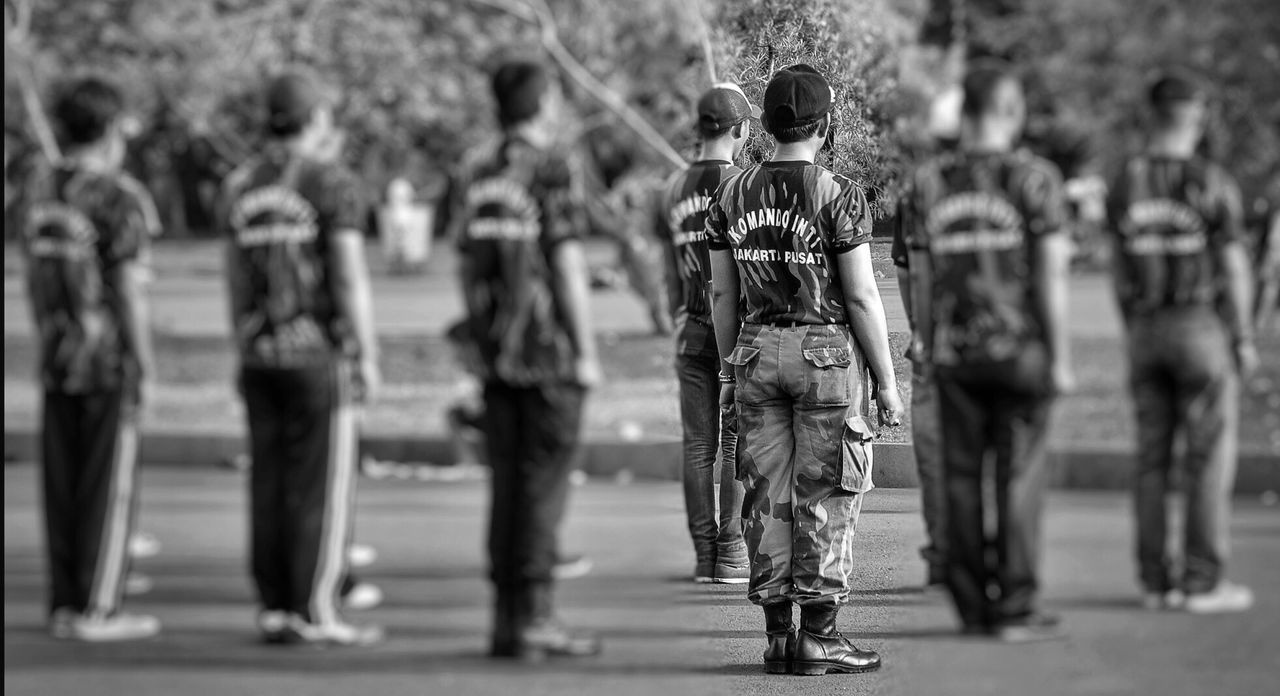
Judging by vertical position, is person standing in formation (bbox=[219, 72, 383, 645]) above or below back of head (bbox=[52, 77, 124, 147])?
below

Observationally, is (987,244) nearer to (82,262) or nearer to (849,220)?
(849,220)

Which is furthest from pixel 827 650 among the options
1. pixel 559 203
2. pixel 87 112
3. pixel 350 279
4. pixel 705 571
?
pixel 87 112

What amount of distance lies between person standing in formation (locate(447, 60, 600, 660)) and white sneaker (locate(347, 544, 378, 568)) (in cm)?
311

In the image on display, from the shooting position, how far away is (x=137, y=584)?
5172 millimetres

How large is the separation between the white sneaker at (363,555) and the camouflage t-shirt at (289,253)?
8.63 feet

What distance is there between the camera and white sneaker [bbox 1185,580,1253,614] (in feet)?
6.17

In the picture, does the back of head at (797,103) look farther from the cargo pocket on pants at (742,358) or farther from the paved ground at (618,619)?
the paved ground at (618,619)

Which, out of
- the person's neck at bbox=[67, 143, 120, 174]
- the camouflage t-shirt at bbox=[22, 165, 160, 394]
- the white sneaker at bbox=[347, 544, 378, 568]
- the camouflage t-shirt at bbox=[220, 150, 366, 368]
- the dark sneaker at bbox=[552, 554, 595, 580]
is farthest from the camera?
the white sneaker at bbox=[347, 544, 378, 568]

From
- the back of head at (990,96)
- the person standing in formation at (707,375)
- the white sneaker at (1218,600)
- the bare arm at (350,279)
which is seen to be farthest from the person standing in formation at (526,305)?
the white sneaker at (1218,600)

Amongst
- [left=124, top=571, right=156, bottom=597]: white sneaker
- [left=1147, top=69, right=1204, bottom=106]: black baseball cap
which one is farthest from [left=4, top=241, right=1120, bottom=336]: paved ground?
[left=124, top=571, right=156, bottom=597]: white sneaker

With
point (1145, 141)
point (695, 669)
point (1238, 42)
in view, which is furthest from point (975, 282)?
point (1238, 42)

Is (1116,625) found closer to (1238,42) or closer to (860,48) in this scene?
(860,48)

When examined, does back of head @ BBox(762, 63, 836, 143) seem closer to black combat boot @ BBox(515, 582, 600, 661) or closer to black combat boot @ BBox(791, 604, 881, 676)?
black combat boot @ BBox(791, 604, 881, 676)

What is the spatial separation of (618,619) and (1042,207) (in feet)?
11.3
